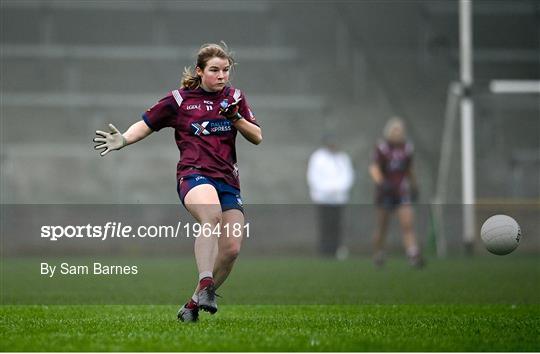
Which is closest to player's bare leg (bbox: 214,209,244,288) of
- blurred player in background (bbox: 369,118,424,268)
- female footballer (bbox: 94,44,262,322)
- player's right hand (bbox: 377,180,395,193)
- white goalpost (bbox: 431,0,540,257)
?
female footballer (bbox: 94,44,262,322)

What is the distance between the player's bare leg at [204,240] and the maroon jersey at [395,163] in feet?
29.5

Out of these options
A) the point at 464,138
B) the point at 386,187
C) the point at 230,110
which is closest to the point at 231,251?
A: the point at 230,110

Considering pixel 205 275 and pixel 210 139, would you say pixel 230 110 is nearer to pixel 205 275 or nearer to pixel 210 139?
pixel 210 139

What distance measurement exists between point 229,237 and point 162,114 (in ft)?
2.97

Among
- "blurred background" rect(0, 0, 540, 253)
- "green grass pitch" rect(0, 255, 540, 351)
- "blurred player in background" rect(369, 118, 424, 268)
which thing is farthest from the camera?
"blurred background" rect(0, 0, 540, 253)

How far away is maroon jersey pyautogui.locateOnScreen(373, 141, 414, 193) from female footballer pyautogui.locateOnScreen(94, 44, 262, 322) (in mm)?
8703

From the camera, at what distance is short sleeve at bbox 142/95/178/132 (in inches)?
288

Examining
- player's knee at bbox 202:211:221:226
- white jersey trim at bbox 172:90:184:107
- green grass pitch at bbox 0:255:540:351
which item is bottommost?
green grass pitch at bbox 0:255:540:351

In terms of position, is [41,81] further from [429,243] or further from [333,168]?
[429,243]

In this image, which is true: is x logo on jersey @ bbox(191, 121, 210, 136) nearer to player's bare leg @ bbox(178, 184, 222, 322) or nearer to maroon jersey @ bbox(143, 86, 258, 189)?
maroon jersey @ bbox(143, 86, 258, 189)

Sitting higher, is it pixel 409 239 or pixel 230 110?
pixel 230 110

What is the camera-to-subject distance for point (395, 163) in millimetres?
15891

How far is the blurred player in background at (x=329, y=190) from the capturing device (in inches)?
724

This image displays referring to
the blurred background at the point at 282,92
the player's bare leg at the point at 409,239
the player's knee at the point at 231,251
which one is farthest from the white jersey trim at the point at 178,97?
the blurred background at the point at 282,92
